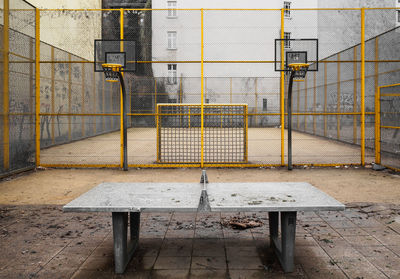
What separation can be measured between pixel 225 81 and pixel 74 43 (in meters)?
7.45

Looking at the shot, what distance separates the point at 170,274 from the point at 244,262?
2.22 feet

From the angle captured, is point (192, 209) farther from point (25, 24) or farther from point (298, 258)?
point (25, 24)

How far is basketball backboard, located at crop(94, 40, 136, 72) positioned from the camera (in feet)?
25.1

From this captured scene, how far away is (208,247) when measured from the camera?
11.3ft

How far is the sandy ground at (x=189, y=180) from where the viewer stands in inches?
222

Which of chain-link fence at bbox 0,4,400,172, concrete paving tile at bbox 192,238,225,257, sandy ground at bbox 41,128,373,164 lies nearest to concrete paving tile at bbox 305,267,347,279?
concrete paving tile at bbox 192,238,225,257

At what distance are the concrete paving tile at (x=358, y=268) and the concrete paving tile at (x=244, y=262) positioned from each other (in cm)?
70

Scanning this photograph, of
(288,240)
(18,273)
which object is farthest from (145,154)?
(288,240)

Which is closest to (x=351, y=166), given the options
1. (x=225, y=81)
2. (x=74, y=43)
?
(x=225, y=81)

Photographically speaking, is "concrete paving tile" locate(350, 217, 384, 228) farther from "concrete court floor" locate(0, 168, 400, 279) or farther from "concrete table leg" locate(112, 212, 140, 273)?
"concrete table leg" locate(112, 212, 140, 273)

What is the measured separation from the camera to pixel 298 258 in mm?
3172

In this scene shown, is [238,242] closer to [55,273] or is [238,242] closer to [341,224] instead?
[341,224]

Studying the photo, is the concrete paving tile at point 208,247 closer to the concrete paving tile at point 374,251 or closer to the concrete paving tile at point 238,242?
the concrete paving tile at point 238,242

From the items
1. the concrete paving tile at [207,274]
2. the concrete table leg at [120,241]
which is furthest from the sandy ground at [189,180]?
the concrete paving tile at [207,274]
